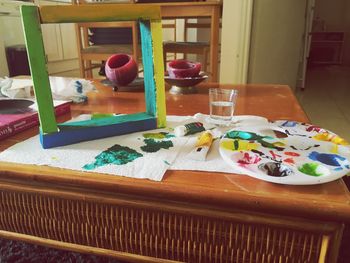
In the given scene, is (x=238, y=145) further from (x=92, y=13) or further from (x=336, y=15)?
(x=336, y=15)

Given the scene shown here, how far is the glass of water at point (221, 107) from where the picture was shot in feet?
2.13

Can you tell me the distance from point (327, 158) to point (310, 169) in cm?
5

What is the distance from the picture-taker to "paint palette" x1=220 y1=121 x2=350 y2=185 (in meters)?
0.40

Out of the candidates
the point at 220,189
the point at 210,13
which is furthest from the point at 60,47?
the point at 220,189

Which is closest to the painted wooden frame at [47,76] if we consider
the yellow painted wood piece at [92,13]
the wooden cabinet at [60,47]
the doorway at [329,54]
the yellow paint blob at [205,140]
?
the yellow painted wood piece at [92,13]

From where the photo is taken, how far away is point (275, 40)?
2154 mm

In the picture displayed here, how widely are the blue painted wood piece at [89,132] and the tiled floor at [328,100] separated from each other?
1.49 m

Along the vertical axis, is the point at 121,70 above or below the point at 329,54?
above

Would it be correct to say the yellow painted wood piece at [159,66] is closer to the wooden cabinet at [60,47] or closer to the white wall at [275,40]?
the white wall at [275,40]

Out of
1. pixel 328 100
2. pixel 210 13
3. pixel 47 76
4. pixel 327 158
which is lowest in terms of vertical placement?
pixel 328 100

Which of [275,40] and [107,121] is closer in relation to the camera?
[107,121]

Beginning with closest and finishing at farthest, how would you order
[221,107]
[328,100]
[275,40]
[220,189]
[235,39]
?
[220,189]
[221,107]
[235,39]
[275,40]
[328,100]

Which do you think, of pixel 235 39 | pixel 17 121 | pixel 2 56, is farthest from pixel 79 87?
pixel 2 56

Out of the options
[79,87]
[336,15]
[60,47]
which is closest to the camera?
[79,87]
